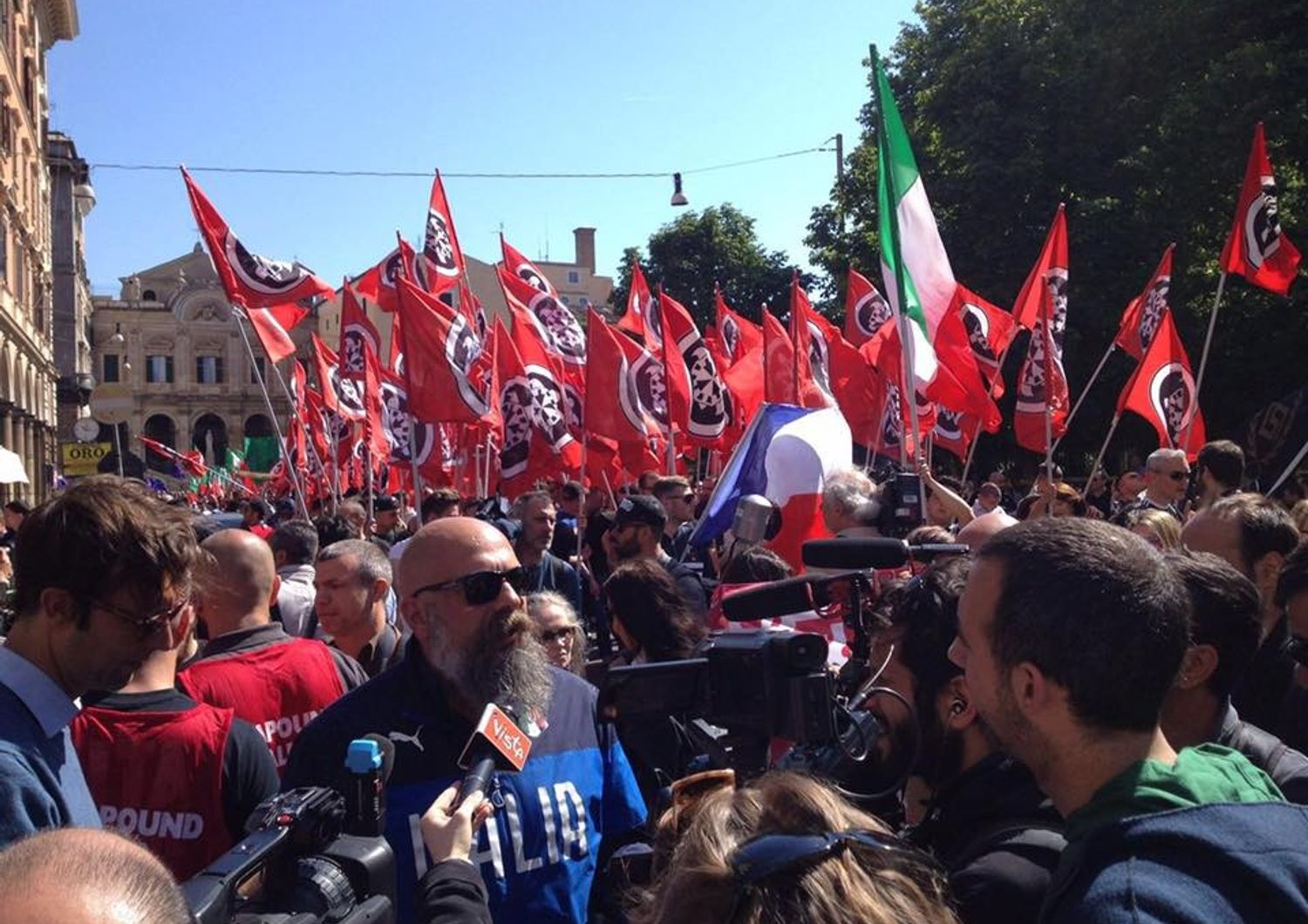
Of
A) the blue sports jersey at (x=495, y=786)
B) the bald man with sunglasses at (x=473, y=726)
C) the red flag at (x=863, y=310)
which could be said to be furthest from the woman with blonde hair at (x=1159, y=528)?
the red flag at (x=863, y=310)

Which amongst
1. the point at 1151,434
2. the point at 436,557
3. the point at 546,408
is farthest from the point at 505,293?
the point at 1151,434

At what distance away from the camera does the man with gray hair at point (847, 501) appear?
16.7ft

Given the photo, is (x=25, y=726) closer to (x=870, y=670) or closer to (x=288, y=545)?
(x=870, y=670)

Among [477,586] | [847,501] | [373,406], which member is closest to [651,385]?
[373,406]

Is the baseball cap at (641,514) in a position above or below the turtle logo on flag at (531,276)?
below

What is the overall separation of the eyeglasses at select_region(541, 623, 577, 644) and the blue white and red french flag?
1.69m

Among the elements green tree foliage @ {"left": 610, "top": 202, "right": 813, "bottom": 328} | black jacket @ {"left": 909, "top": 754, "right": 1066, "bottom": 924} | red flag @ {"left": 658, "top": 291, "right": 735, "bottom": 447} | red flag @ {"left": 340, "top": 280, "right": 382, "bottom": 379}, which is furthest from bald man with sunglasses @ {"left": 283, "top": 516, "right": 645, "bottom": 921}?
green tree foliage @ {"left": 610, "top": 202, "right": 813, "bottom": 328}

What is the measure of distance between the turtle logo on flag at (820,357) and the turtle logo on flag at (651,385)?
1.89 metres

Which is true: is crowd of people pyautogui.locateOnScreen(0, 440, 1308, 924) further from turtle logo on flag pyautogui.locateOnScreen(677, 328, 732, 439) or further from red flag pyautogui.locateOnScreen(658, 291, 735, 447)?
turtle logo on flag pyautogui.locateOnScreen(677, 328, 732, 439)

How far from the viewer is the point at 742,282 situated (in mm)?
51250

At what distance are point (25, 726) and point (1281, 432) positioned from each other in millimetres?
8793

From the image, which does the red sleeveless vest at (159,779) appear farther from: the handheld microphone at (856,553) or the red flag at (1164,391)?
the red flag at (1164,391)

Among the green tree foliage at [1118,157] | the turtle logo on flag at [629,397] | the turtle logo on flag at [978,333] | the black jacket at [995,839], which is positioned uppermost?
the green tree foliage at [1118,157]

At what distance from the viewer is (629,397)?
11938mm
